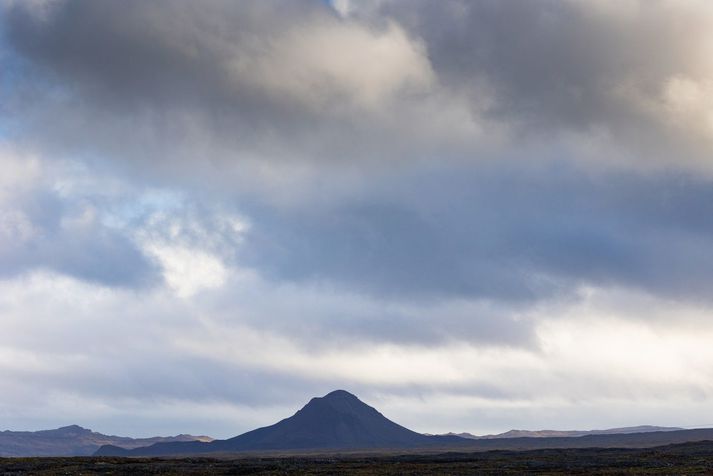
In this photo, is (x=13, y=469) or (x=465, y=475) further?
(x=13, y=469)

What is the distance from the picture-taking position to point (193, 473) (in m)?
123

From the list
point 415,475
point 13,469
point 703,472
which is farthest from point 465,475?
point 13,469

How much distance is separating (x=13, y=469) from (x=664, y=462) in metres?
117

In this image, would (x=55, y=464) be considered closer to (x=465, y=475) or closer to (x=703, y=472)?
(x=465, y=475)

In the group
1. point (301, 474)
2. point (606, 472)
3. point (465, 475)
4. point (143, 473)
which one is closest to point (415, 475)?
point (465, 475)

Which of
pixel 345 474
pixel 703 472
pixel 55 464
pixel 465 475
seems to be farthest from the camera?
pixel 55 464

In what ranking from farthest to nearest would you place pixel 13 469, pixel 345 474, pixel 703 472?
pixel 13 469 < pixel 345 474 < pixel 703 472

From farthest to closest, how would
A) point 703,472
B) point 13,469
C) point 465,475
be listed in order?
point 13,469
point 465,475
point 703,472

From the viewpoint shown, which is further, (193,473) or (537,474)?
(193,473)

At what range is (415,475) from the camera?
11250 cm

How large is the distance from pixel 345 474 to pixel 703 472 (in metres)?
51.3

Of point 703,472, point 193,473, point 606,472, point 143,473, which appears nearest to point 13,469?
point 143,473

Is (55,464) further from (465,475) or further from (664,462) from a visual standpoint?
(664,462)

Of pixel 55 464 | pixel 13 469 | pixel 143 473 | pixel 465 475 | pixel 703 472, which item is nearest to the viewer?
pixel 703 472
